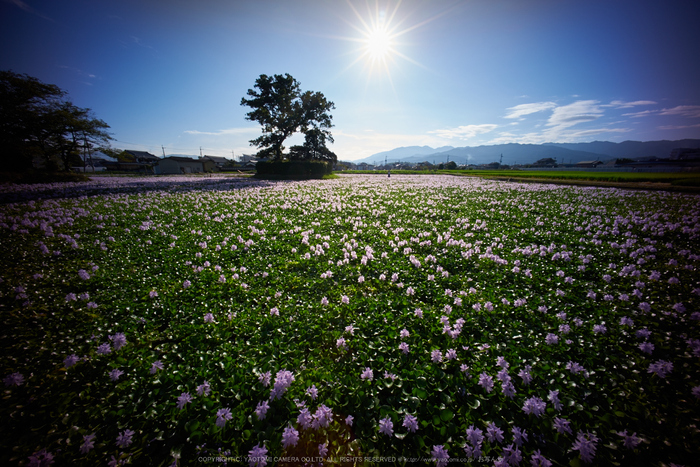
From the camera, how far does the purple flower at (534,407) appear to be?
228cm

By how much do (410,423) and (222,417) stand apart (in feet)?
5.63

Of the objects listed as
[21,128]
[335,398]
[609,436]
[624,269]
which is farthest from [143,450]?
[21,128]

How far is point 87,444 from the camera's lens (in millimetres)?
1994

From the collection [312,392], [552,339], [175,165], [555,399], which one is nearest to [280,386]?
[312,392]

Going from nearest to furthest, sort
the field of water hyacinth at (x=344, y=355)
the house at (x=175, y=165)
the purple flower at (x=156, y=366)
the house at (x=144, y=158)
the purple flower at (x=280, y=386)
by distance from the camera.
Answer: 1. the field of water hyacinth at (x=344, y=355)
2. the purple flower at (x=280, y=386)
3. the purple flower at (x=156, y=366)
4. the house at (x=175, y=165)
5. the house at (x=144, y=158)

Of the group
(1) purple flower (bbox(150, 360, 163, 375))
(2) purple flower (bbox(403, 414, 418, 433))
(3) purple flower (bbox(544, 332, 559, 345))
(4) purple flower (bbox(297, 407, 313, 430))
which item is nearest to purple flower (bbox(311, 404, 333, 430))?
(4) purple flower (bbox(297, 407, 313, 430))

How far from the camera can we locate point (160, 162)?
6919 cm

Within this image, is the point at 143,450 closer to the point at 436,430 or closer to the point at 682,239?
the point at 436,430

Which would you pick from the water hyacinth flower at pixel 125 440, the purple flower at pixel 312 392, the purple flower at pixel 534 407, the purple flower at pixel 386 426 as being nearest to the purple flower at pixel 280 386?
the purple flower at pixel 312 392

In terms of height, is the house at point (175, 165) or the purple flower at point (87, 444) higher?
the house at point (175, 165)

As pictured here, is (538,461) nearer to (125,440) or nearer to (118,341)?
(125,440)

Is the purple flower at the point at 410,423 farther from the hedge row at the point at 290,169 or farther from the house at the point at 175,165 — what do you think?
the house at the point at 175,165

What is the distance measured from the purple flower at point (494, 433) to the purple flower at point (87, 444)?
3387 millimetres

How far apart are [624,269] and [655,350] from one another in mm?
2803
